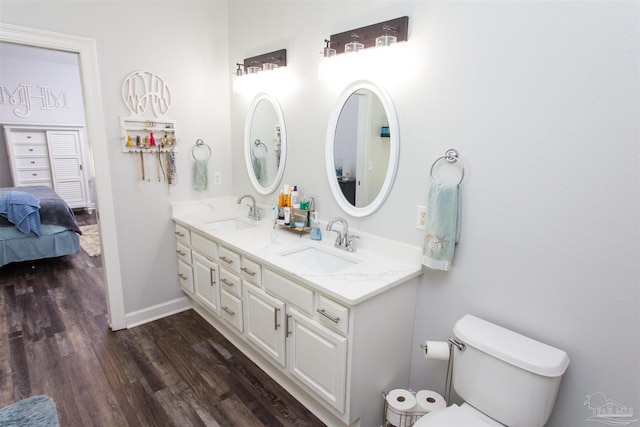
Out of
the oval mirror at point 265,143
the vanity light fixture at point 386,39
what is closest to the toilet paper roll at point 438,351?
the vanity light fixture at point 386,39

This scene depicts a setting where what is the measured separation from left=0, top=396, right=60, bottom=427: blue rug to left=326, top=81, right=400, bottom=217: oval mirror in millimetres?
1982

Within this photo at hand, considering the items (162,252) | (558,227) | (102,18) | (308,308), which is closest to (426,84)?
(558,227)

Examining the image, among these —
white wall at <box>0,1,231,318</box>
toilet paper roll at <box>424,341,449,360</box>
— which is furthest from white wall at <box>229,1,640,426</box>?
white wall at <box>0,1,231,318</box>

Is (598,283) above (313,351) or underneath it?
above

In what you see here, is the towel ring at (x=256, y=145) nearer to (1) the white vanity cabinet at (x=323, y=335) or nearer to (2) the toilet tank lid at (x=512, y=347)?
(1) the white vanity cabinet at (x=323, y=335)

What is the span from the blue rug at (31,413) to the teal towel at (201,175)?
169cm

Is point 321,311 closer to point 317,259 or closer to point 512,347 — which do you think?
point 317,259

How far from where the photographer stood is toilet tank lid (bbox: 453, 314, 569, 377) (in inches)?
48.9

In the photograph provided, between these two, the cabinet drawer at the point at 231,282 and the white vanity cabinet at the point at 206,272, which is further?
the white vanity cabinet at the point at 206,272

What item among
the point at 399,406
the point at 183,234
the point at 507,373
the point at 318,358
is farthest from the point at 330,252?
the point at 183,234

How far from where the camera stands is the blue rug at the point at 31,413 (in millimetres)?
1798

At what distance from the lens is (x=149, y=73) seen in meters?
2.55

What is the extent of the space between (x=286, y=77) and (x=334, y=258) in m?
1.32

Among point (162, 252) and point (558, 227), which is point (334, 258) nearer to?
point (558, 227)
